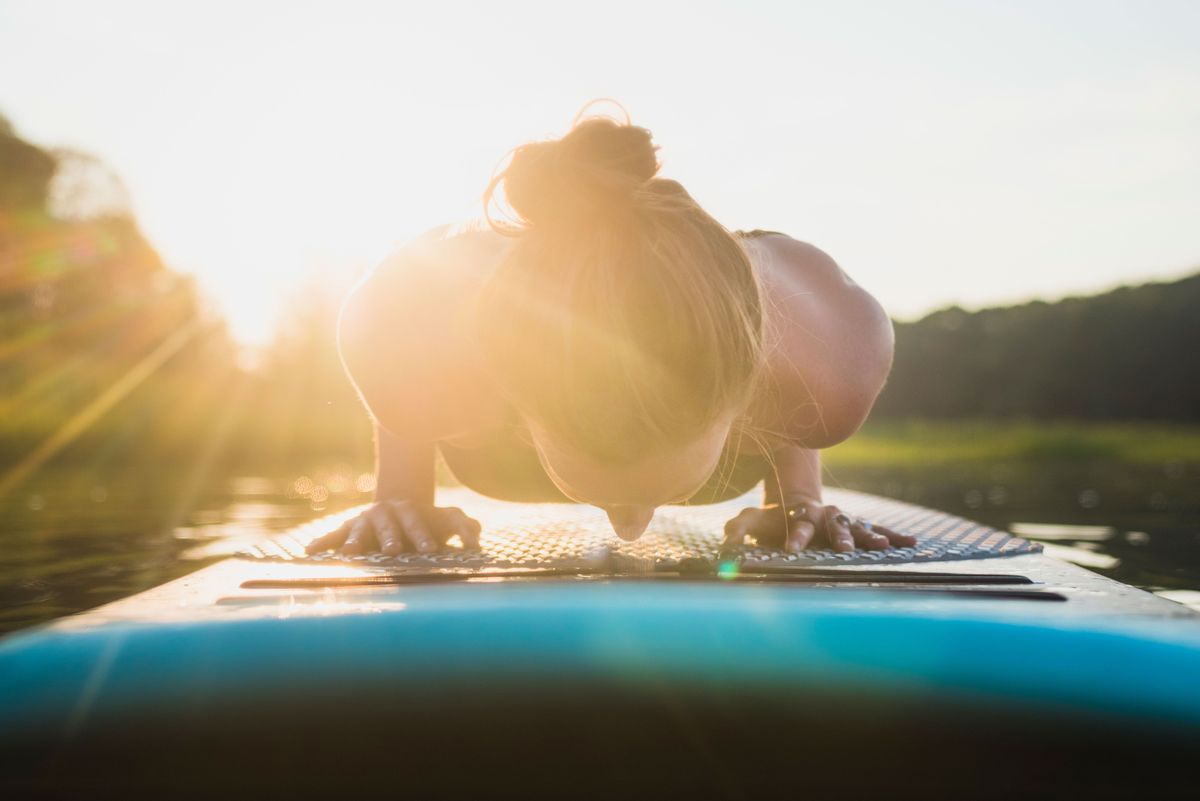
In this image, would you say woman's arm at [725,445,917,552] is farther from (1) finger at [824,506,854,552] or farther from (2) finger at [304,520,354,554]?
(2) finger at [304,520,354,554]

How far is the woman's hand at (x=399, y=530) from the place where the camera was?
1.99 m

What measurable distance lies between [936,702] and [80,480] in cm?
857

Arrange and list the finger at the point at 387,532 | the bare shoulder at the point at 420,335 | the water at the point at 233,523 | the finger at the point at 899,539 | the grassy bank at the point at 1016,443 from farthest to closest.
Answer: the grassy bank at the point at 1016,443, the water at the point at 233,523, the finger at the point at 899,539, the finger at the point at 387,532, the bare shoulder at the point at 420,335

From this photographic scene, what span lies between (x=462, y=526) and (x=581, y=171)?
34.1 inches

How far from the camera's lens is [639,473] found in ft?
5.19

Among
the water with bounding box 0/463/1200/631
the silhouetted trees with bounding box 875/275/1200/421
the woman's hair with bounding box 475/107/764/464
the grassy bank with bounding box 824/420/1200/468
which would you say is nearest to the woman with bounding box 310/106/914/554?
the woman's hair with bounding box 475/107/764/464

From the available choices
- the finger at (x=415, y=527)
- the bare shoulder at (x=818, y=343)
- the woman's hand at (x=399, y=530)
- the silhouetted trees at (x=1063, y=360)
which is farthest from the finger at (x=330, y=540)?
the silhouetted trees at (x=1063, y=360)

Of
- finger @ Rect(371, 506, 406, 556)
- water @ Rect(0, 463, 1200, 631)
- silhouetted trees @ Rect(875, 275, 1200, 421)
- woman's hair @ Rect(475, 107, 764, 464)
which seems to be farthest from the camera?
silhouetted trees @ Rect(875, 275, 1200, 421)

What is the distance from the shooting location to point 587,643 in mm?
1050

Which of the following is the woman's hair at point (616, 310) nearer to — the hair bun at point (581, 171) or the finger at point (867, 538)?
the hair bun at point (581, 171)

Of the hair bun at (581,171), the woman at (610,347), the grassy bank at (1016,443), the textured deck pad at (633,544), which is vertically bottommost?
the textured deck pad at (633,544)

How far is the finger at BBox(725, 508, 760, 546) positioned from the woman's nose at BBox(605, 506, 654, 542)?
31cm

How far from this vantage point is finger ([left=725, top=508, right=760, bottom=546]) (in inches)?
84.0

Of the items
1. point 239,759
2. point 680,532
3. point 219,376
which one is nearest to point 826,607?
point 239,759
